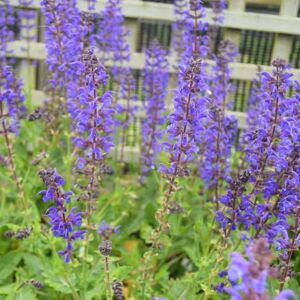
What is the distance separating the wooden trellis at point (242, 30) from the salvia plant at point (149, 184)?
0.64ft

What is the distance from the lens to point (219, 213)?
3529mm

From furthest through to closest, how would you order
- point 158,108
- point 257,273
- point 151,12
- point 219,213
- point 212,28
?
point 151,12 < point 212,28 < point 158,108 < point 219,213 < point 257,273

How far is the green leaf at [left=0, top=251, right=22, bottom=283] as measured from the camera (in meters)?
4.21

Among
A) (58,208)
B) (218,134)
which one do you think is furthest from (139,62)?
(58,208)

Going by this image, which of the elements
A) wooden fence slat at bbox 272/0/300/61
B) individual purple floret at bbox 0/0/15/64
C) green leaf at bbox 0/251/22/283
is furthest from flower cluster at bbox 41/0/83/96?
wooden fence slat at bbox 272/0/300/61

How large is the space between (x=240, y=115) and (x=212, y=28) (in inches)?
42.6

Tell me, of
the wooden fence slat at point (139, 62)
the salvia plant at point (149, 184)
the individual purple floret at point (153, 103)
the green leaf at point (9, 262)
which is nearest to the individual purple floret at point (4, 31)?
the salvia plant at point (149, 184)

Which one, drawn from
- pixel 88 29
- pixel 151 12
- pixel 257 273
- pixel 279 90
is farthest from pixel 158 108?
pixel 257 273

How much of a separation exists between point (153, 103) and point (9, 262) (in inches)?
74.4

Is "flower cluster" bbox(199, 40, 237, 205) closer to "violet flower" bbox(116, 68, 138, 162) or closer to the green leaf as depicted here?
"violet flower" bbox(116, 68, 138, 162)

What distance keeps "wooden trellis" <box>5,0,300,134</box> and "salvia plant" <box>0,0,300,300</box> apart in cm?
20

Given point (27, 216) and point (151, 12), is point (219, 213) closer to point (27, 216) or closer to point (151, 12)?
point (27, 216)

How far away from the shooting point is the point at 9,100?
4516 mm

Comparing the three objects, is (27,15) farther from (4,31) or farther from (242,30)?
(242,30)
